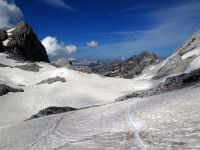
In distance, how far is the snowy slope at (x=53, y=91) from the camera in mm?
49969

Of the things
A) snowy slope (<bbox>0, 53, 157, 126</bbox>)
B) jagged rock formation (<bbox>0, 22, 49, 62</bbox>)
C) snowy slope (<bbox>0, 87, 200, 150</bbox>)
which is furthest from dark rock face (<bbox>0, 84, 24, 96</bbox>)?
jagged rock formation (<bbox>0, 22, 49, 62</bbox>)

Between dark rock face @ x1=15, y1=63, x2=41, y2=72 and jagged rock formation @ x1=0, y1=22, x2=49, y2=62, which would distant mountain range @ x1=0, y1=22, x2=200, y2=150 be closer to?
dark rock face @ x1=15, y1=63, x2=41, y2=72

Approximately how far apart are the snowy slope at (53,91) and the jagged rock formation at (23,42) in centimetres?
3565

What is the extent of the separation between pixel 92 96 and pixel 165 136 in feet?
152

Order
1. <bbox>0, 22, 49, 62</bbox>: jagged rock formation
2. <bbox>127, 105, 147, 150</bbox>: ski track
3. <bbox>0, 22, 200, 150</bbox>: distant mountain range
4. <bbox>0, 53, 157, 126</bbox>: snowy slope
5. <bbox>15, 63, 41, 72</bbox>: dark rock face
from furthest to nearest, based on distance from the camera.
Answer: <bbox>0, 22, 49, 62</bbox>: jagged rock formation, <bbox>15, 63, 41, 72</bbox>: dark rock face, <bbox>0, 53, 157, 126</bbox>: snowy slope, <bbox>0, 22, 200, 150</bbox>: distant mountain range, <bbox>127, 105, 147, 150</bbox>: ski track

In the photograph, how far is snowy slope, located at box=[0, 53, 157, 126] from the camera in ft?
164

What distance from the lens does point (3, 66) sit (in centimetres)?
7862

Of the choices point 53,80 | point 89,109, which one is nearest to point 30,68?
point 53,80

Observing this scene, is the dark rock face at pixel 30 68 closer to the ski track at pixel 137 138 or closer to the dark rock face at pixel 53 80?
the dark rock face at pixel 53 80

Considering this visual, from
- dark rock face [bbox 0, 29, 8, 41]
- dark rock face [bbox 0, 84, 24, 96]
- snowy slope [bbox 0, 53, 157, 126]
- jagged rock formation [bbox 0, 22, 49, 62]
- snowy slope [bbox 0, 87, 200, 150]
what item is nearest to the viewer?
snowy slope [bbox 0, 87, 200, 150]

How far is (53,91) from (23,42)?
225ft

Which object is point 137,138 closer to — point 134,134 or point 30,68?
point 134,134

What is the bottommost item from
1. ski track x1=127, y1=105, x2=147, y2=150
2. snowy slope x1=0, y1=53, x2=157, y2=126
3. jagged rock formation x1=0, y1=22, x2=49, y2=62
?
ski track x1=127, y1=105, x2=147, y2=150

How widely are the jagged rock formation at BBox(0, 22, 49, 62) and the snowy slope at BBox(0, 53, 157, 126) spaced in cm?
3565
